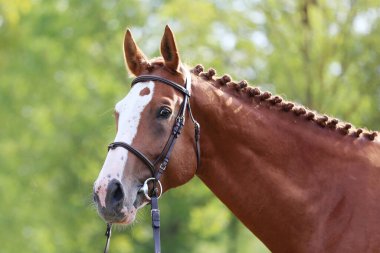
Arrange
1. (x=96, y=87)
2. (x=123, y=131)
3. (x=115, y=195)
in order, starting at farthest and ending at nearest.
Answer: (x=96, y=87) → (x=123, y=131) → (x=115, y=195)

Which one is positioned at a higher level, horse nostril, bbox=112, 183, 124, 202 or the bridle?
the bridle

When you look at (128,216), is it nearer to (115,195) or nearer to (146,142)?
(115,195)

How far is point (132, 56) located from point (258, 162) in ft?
4.48

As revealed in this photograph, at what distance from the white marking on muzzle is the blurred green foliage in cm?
1022

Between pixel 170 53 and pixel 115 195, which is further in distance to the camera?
pixel 170 53

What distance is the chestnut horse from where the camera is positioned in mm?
6180

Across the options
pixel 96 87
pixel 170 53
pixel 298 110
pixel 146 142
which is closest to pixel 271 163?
pixel 298 110

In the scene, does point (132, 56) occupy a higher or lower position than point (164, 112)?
higher

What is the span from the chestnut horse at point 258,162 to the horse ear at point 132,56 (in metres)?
0.06

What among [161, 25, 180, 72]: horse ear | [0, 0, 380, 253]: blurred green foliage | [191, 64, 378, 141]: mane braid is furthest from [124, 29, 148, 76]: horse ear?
[0, 0, 380, 253]: blurred green foliage

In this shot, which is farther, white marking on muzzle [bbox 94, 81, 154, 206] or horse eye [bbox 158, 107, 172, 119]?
horse eye [bbox 158, 107, 172, 119]

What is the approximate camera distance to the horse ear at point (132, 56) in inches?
269

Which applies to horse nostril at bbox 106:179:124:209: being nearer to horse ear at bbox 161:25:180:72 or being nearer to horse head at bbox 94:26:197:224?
horse head at bbox 94:26:197:224

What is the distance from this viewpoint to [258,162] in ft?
21.3
